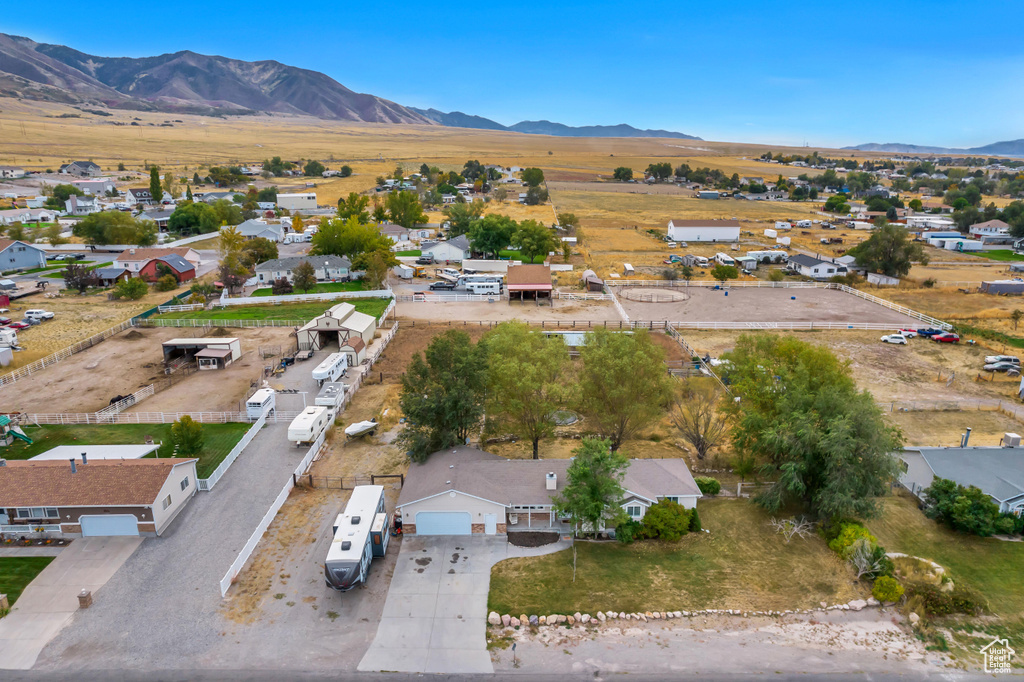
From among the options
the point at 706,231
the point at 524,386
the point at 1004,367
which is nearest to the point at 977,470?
the point at 524,386

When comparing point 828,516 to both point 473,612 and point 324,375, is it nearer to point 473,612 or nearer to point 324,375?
point 473,612

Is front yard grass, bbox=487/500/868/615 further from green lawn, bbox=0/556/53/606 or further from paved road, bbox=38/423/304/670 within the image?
green lawn, bbox=0/556/53/606

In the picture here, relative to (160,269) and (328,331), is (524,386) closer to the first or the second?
(328,331)

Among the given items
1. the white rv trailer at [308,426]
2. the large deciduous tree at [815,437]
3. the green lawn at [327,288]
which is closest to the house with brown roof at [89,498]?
the white rv trailer at [308,426]

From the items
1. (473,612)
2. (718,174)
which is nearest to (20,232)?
(473,612)

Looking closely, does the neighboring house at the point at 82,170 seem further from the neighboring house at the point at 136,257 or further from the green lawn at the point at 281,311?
the green lawn at the point at 281,311

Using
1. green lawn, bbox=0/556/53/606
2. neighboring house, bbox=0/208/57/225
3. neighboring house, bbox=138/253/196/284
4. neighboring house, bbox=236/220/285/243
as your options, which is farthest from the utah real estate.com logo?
neighboring house, bbox=0/208/57/225
